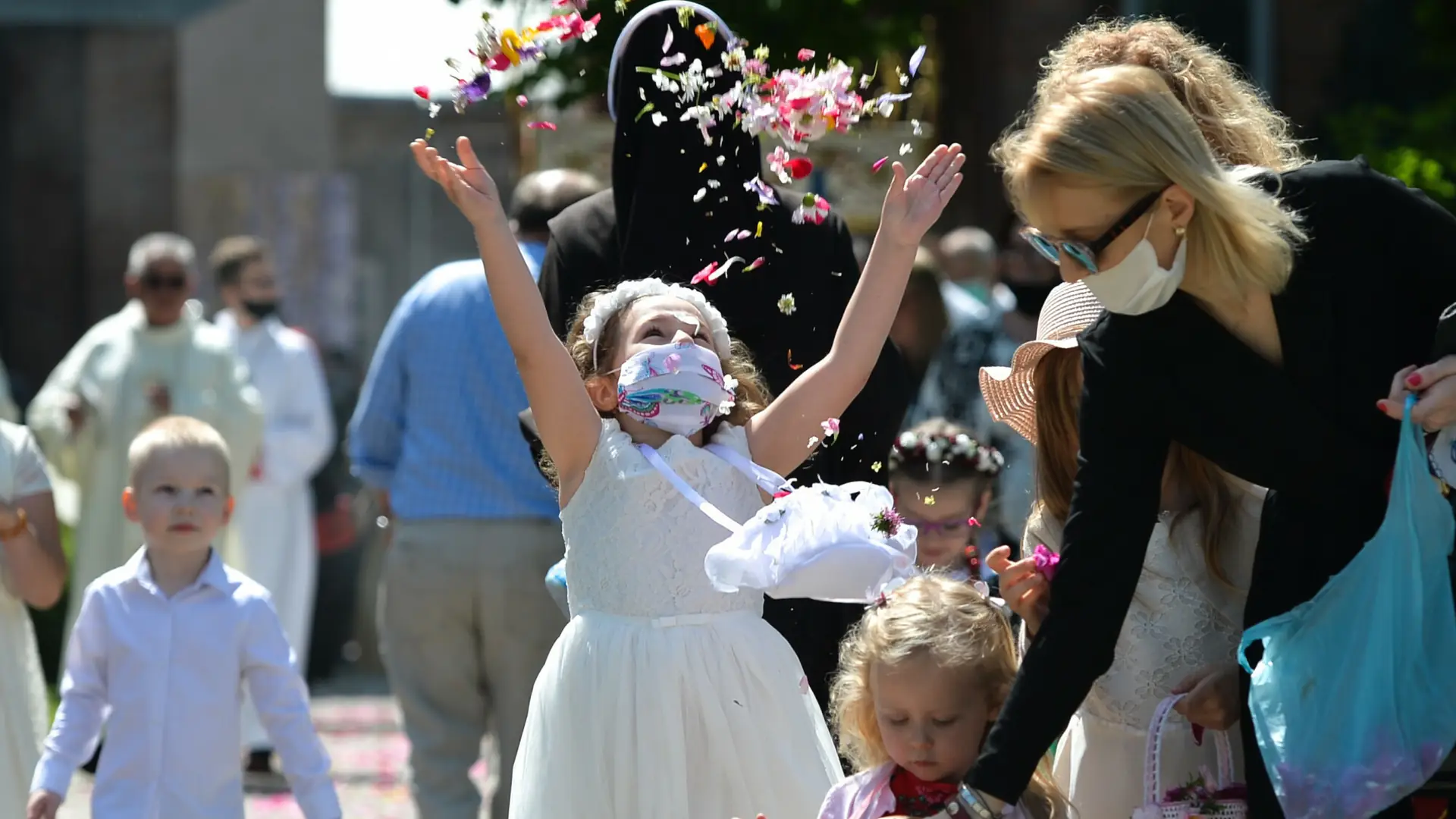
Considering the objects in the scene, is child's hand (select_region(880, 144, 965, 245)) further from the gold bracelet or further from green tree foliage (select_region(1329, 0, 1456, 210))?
green tree foliage (select_region(1329, 0, 1456, 210))

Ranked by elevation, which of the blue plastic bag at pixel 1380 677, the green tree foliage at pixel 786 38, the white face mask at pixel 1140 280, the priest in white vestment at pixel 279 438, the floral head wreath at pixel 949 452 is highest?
the green tree foliage at pixel 786 38

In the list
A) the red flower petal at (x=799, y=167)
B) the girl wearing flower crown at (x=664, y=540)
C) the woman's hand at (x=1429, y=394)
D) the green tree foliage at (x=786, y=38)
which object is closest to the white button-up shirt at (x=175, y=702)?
the girl wearing flower crown at (x=664, y=540)

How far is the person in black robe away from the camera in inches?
174

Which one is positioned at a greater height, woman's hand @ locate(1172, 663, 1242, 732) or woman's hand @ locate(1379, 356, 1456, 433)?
woman's hand @ locate(1379, 356, 1456, 433)

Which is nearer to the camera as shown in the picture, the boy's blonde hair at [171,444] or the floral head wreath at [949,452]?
the boy's blonde hair at [171,444]

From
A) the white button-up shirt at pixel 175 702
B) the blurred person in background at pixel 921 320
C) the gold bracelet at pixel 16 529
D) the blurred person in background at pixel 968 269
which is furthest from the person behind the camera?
the blurred person in background at pixel 968 269

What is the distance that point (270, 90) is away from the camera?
1709 cm

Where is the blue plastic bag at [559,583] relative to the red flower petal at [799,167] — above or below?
below

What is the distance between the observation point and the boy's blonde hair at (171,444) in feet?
15.3

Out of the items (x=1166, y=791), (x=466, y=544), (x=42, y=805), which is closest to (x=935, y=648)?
→ (x=1166, y=791)

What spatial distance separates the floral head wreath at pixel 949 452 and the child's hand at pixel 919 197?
1573 mm

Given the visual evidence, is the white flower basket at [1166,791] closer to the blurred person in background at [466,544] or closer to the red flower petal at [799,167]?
the red flower petal at [799,167]

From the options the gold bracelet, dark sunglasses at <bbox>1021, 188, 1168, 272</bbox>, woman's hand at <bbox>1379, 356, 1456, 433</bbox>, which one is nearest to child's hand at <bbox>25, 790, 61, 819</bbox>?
the gold bracelet

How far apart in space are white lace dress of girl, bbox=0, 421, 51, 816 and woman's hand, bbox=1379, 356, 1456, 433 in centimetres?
311
